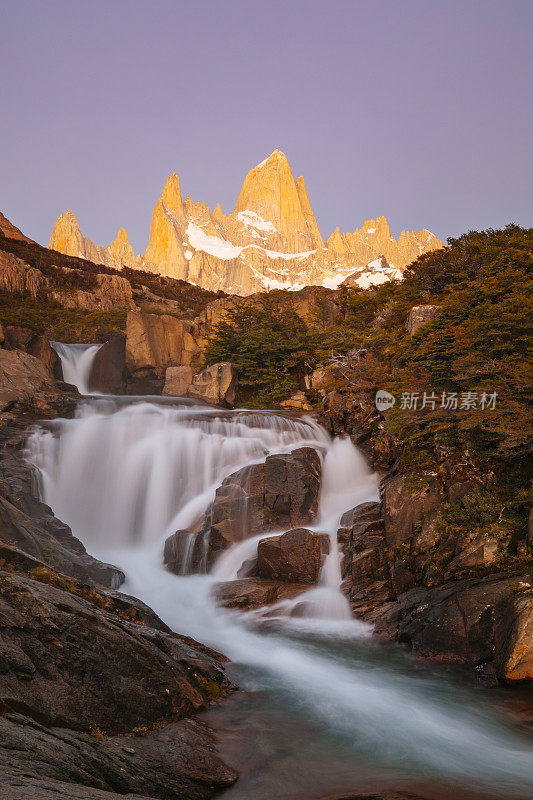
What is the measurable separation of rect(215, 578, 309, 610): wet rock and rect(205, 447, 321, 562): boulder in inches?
64.0

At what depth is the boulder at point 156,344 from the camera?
95.6ft

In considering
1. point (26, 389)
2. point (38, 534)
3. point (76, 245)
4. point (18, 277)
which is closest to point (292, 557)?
point (38, 534)

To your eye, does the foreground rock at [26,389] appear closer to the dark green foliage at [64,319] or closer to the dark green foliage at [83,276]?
the dark green foliage at [64,319]

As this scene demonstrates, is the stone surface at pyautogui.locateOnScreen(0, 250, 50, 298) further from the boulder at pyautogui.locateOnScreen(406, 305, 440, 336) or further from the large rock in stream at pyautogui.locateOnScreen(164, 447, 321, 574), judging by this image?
the boulder at pyautogui.locateOnScreen(406, 305, 440, 336)

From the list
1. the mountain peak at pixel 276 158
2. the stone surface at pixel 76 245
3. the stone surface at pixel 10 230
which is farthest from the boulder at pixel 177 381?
the mountain peak at pixel 276 158

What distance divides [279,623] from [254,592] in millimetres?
1140

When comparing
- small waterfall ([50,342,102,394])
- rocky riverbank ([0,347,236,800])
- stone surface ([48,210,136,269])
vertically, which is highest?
stone surface ([48,210,136,269])

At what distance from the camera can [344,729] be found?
627 centimetres

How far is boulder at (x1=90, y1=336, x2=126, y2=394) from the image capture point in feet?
92.2

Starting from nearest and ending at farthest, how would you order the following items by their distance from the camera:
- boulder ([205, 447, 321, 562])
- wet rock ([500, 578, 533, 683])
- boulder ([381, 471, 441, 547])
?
1. wet rock ([500, 578, 533, 683])
2. boulder ([381, 471, 441, 547])
3. boulder ([205, 447, 321, 562])

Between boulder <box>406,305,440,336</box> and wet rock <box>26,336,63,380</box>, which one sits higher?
boulder <box>406,305,440,336</box>

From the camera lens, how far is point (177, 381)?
27609 mm

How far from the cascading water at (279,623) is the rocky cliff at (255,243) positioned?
440 ft

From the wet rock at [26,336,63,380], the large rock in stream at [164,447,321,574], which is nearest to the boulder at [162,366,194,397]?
the wet rock at [26,336,63,380]
